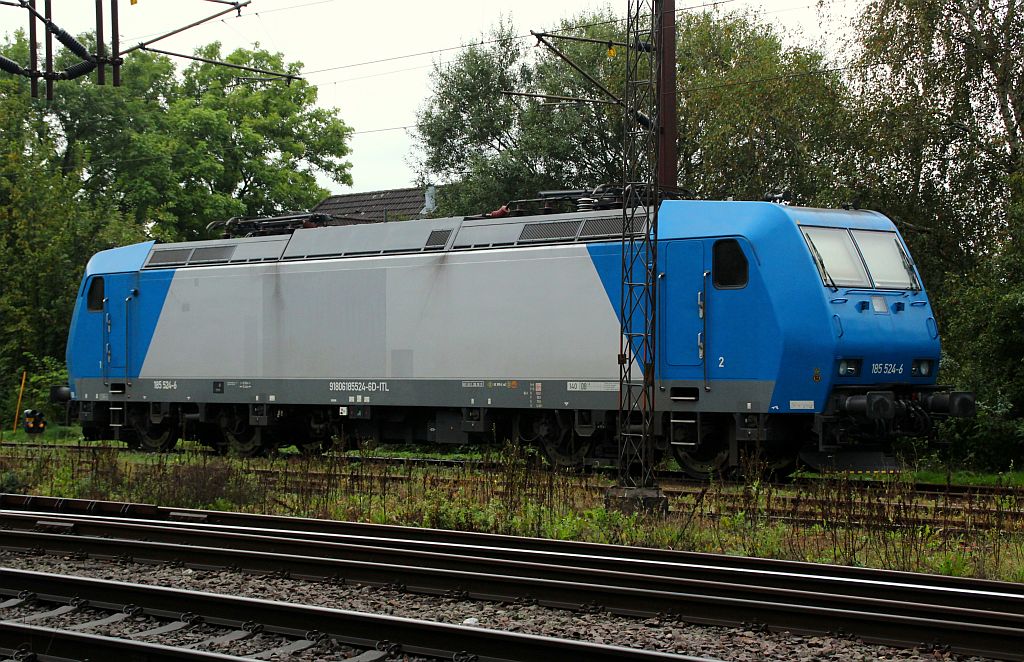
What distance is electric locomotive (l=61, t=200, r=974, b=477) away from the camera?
1467cm

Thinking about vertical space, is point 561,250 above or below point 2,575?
above

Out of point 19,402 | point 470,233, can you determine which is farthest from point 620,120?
point 19,402

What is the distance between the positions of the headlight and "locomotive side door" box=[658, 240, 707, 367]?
5.76 ft

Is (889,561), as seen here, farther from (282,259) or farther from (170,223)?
(170,223)

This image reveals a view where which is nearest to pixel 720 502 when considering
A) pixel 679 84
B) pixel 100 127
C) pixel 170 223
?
pixel 679 84

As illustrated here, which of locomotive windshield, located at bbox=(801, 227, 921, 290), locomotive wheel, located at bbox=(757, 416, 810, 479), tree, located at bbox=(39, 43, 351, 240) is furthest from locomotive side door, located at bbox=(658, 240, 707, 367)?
tree, located at bbox=(39, 43, 351, 240)

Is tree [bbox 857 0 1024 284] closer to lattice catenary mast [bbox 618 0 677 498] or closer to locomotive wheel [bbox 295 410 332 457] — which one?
lattice catenary mast [bbox 618 0 677 498]

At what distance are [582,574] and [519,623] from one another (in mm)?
1335

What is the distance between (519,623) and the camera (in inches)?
317

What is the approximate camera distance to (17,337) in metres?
29.4

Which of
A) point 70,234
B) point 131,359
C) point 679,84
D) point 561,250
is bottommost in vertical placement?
point 131,359

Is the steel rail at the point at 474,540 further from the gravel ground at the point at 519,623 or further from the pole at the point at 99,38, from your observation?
the pole at the point at 99,38

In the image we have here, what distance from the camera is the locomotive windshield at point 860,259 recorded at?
48.5ft

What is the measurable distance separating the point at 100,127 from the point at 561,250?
1335 inches
